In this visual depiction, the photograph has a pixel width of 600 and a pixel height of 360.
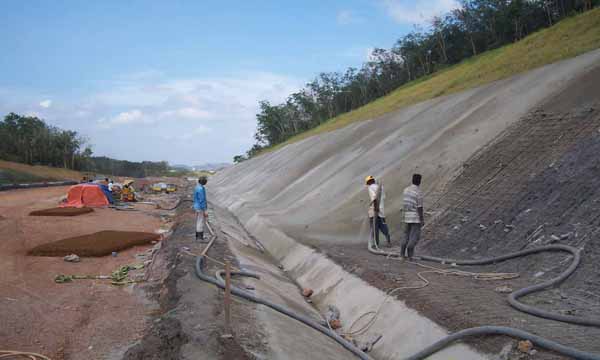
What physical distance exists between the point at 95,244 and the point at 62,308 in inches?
245

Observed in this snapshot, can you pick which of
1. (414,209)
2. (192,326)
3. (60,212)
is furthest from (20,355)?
(60,212)

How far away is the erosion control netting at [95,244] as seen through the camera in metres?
13.2

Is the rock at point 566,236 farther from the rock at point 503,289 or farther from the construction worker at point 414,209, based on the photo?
the construction worker at point 414,209

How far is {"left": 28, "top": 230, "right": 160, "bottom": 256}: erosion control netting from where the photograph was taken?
43.3 ft

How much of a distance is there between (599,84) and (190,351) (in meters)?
12.2

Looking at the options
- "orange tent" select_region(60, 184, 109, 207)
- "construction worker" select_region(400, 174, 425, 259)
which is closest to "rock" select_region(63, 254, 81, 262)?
"construction worker" select_region(400, 174, 425, 259)

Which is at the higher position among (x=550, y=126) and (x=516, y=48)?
(x=516, y=48)

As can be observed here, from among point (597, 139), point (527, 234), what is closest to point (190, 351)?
point (527, 234)

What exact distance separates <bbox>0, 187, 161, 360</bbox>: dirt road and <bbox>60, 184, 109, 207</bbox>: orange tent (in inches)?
502

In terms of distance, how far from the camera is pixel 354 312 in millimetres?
8430

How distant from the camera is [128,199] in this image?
1252 inches

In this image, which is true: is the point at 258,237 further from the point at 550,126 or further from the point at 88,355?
the point at 88,355

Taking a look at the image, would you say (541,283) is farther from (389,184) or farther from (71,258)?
(71,258)

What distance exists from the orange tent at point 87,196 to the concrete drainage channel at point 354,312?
58.8 ft
